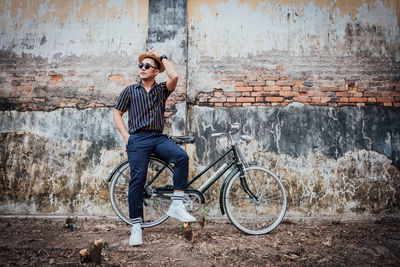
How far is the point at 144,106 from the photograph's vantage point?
3010 mm

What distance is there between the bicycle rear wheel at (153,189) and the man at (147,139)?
0.23 metres

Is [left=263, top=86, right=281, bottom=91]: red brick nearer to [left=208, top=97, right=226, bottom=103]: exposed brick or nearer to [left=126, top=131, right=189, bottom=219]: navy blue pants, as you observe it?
[left=208, top=97, right=226, bottom=103]: exposed brick

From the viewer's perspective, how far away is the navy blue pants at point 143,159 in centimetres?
289

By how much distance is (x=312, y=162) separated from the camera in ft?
13.1

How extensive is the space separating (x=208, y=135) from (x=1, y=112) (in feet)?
10.9

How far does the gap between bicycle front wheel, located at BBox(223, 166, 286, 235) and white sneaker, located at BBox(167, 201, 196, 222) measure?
0.53m

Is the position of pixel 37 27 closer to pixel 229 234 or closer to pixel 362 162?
pixel 229 234

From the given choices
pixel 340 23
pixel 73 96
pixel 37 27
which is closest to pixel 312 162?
pixel 340 23

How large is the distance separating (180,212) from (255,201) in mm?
975

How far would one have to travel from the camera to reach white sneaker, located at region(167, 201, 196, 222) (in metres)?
2.88

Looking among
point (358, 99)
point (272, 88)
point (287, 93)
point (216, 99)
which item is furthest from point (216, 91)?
point (358, 99)

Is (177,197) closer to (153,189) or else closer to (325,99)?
(153,189)

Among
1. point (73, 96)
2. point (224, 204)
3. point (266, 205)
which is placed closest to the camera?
point (224, 204)

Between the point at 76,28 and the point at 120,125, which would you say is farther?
the point at 76,28
